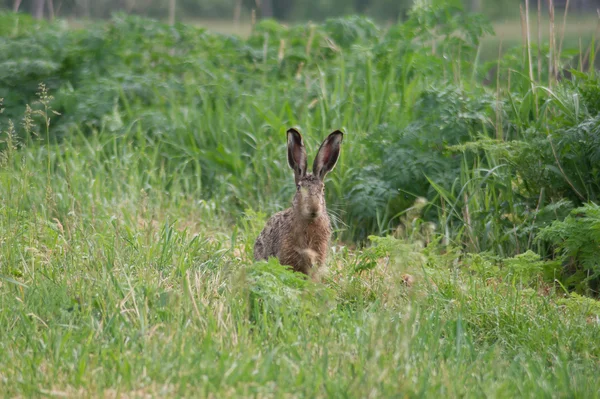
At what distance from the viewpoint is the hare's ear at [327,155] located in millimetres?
5379

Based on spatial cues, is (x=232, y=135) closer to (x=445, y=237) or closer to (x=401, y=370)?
(x=445, y=237)

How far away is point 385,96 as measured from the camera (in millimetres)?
8047

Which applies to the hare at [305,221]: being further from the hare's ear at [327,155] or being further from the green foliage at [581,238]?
the green foliage at [581,238]

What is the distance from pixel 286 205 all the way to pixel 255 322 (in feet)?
9.24

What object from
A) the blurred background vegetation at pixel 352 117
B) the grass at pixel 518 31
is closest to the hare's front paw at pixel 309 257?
the blurred background vegetation at pixel 352 117

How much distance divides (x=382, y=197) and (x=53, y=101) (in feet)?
12.4

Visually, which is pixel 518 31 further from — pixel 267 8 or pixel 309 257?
pixel 309 257

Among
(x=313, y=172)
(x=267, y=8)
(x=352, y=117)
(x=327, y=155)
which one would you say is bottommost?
(x=267, y=8)

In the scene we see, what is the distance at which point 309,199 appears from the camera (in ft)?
16.9

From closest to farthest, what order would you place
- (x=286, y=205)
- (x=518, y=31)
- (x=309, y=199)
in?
(x=309, y=199) → (x=286, y=205) → (x=518, y=31)

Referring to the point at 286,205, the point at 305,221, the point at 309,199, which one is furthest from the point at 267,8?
the point at 309,199

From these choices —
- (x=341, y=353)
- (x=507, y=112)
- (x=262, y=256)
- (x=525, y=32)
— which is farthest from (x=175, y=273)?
(x=525, y=32)

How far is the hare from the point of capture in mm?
5312

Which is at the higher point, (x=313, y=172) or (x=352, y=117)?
(x=313, y=172)
